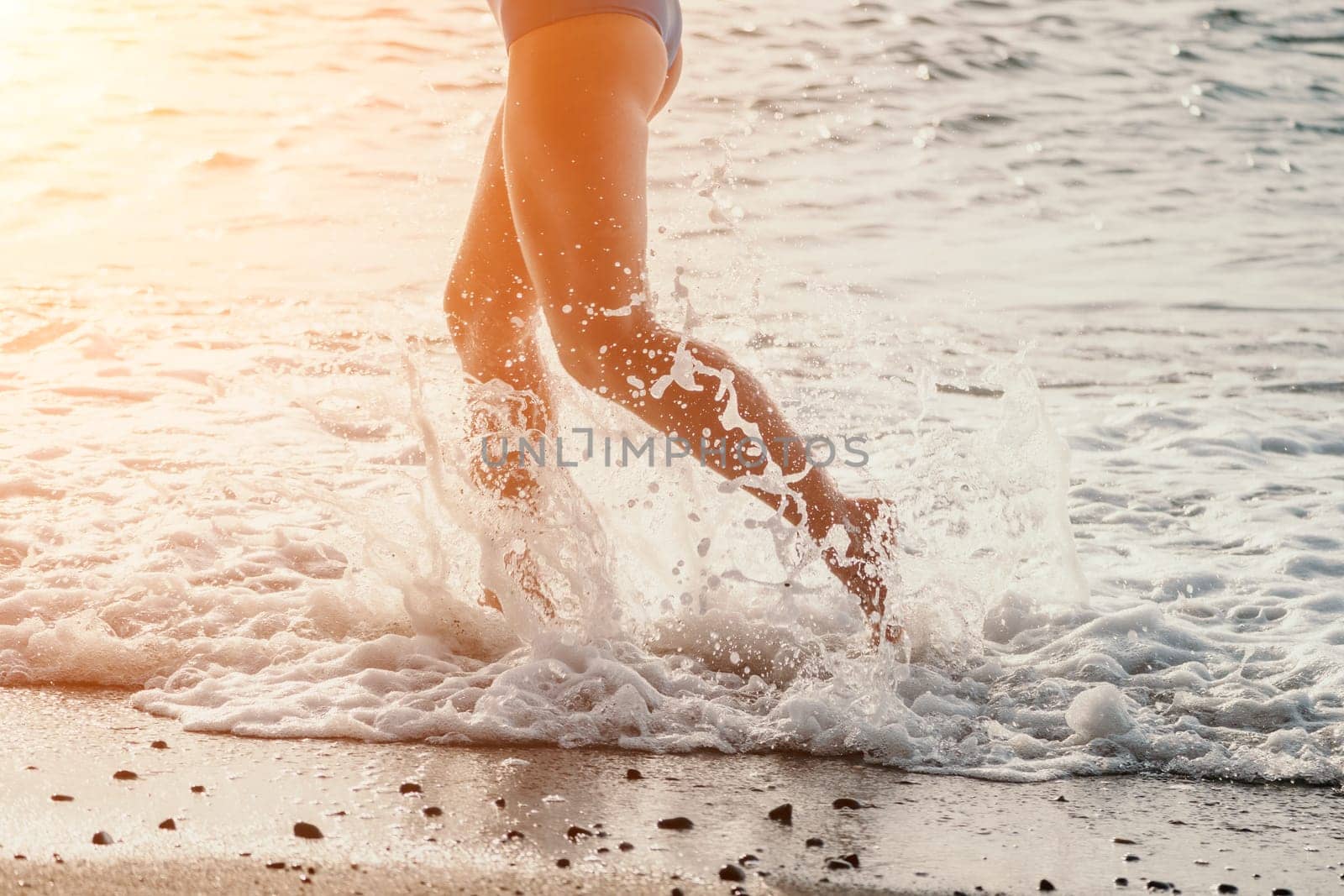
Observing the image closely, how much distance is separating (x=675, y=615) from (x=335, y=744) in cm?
82

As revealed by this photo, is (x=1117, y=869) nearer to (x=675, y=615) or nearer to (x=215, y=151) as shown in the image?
(x=675, y=615)

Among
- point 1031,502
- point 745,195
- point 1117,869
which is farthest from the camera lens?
point 745,195

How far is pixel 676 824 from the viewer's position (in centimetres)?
201

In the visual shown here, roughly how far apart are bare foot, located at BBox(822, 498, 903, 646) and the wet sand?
0.36m

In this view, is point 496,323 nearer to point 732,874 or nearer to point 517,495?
point 517,495

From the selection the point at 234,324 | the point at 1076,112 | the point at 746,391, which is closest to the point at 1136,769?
the point at 746,391

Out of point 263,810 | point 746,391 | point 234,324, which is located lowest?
point 234,324

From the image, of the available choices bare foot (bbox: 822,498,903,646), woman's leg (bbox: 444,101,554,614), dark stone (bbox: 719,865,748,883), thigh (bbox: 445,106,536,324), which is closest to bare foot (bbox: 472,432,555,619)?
woman's leg (bbox: 444,101,554,614)

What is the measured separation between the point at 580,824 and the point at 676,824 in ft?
0.47

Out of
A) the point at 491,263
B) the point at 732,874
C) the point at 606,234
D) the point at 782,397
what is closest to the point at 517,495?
the point at 491,263

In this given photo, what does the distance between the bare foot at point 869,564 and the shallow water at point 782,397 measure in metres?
0.08

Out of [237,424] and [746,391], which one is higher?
[746,391]

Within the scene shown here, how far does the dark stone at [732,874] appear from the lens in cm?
184

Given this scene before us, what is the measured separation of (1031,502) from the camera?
10.8 ft
